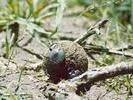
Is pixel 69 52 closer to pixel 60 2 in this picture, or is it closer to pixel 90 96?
pixel 90 96

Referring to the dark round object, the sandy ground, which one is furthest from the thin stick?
the sandy ground

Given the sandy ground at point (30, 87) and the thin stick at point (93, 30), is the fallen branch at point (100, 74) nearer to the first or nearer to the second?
the sandy ground at point (30, 87)

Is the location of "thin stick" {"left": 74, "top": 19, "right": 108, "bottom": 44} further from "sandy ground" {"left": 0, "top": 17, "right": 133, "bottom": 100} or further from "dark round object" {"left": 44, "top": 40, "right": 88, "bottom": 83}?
"sandy ground" {"left": 0, "top": 17, "right": 133, "bottom": 100}

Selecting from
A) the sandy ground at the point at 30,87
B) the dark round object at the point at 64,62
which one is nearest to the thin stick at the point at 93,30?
the dark round object at the point at 64,62

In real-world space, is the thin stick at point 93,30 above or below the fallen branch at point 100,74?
above

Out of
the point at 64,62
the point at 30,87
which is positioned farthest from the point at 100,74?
the point at 30,87

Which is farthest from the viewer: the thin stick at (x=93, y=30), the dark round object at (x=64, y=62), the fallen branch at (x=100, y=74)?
the thin stick at (x=93, y=30)

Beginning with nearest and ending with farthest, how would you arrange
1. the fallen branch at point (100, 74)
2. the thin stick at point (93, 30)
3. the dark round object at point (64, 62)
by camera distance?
the fallen branch at point (100, 74)
the dark round object at point (64, 62)
the thin stick at point (93, 30)

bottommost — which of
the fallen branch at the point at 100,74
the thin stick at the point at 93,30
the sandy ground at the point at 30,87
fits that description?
the sandy ground at the point at 30,87

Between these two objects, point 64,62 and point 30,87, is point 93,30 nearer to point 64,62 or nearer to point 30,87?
point 64,62
